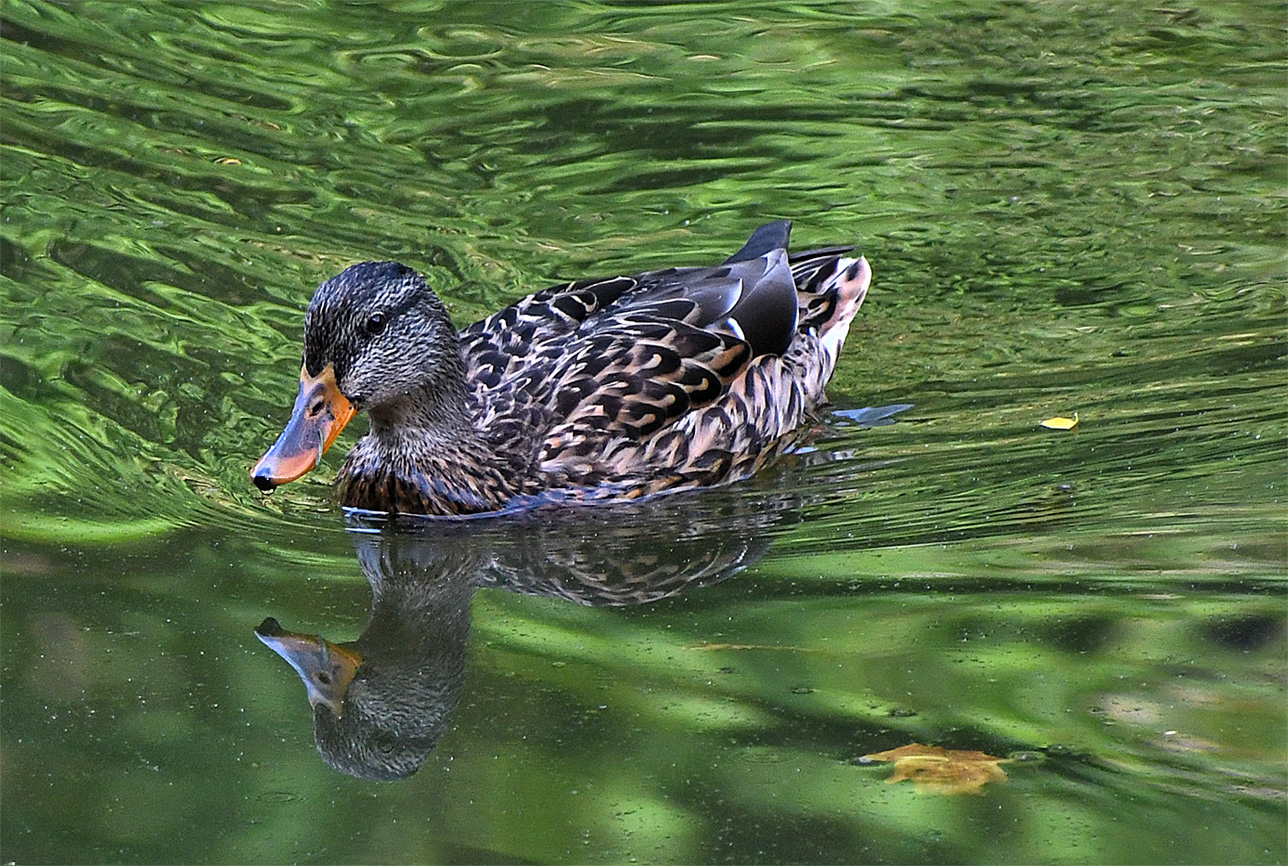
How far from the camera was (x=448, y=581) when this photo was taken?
7156mm

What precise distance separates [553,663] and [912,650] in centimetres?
115

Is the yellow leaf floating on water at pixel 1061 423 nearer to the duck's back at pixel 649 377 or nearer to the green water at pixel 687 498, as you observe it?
the green water at pixel 687 498

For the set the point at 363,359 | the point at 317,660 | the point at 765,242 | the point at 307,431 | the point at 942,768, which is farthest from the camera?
the point at 765,242

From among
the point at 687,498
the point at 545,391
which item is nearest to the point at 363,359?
the point at 545,391

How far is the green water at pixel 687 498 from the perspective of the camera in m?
5.41

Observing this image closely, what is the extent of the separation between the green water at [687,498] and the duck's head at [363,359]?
0.41 meters

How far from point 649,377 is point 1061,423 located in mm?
1817

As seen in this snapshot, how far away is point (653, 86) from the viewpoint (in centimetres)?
1204

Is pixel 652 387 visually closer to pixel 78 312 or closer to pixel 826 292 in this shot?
pixel 826 292

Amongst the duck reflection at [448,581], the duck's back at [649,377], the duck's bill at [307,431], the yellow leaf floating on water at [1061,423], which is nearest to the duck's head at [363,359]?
the duck's bill at [307,431]

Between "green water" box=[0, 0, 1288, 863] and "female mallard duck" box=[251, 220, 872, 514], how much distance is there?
235mm

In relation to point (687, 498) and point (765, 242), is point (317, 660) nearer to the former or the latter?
point (687, 498)

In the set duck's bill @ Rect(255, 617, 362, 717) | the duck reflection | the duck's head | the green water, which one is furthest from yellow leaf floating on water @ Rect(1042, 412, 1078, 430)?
duck's bill @ Rect(255, 617, 362, 717)

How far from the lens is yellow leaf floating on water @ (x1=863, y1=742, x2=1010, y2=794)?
5.38 metres
